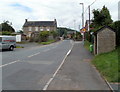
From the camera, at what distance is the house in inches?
786

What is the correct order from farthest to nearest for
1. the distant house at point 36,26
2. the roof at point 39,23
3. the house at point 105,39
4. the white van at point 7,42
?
1. the roof at point 39,23
2. the distant house at point 36,26
3. the white van at point 7,42
4. the house at point 105,39

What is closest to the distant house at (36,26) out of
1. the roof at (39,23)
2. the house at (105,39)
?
the roof at (39,23)

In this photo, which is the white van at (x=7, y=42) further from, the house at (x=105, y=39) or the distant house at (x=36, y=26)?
the distant house at (x=36, y=26)

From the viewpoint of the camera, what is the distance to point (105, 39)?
66.1ft

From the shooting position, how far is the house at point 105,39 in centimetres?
1997

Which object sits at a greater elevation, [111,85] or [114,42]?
[114,42]

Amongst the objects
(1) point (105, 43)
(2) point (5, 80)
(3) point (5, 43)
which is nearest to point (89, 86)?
(2) point (5, 80)

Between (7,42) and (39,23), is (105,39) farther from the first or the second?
(39,23)

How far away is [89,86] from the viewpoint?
785 centimetres

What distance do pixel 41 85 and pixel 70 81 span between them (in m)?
1.39

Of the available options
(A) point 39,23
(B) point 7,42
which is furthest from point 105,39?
(A) point 39,23

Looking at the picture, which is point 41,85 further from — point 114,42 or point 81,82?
point 114,42

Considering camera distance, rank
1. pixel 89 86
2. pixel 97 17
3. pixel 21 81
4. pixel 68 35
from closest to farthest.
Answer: pixel 89 86 → pixel 21 81 → pixel 97 17 → pixel 68 35

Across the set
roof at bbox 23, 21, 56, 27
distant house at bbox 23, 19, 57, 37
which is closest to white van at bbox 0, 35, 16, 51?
distant house at bbox 23, 19, 57, 37
